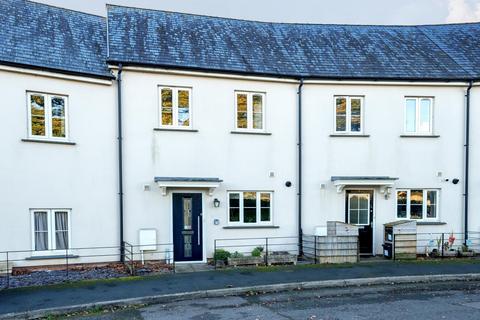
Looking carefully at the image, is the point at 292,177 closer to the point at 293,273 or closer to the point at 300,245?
the point at 300,245

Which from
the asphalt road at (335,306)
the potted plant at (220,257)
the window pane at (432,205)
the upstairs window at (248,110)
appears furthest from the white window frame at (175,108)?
the window pane at (432,205)

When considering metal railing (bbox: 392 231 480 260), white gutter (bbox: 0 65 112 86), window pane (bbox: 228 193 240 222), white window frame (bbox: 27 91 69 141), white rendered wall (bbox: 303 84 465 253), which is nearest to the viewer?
white gutter (bbox: 0 65 112 86)

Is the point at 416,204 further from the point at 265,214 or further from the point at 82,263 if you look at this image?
the point at 82,263

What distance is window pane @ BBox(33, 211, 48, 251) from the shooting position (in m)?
10.8

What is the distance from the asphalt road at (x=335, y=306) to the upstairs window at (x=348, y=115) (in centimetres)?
562

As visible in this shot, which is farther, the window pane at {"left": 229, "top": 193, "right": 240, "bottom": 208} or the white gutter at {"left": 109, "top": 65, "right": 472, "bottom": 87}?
the window pane at {"left": 229, "top": 193, "right": 240, "bottom": 208}

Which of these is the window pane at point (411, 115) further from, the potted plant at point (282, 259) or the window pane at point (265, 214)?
the potted plant at point (282, 259)

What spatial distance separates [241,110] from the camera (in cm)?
1279

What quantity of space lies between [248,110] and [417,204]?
6.54m

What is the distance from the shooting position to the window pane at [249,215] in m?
12.8

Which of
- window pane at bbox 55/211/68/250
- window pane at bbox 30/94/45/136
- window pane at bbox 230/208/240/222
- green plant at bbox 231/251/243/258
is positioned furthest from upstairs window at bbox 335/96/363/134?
window pane at bbox 30/94/45/136

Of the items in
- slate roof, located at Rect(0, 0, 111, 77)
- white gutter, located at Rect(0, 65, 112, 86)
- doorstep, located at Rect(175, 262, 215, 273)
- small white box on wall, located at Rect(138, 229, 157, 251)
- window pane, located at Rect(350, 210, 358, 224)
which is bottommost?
doorstep, located at Rect(175, 262, 215, 273)

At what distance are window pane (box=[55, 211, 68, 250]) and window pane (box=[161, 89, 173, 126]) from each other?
3.90 meters

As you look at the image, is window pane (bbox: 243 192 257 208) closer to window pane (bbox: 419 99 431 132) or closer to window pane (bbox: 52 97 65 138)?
window pane (bbox: 52 97 65 138)
